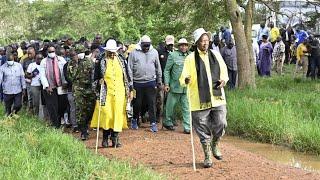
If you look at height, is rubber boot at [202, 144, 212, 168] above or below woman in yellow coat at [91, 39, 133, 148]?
below

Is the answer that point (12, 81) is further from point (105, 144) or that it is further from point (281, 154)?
point (281, 154)

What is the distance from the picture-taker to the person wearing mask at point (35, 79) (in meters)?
12.7

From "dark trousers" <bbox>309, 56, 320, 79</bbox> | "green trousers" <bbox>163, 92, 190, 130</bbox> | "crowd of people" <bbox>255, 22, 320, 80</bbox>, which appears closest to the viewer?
"green trousers" <bbox>163, 92, 190, 130</bbox>

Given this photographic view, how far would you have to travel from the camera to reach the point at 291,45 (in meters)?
22.8

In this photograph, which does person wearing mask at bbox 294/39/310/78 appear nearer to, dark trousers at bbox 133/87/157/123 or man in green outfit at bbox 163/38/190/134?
man in green outfit at bbox 163/38/190/134

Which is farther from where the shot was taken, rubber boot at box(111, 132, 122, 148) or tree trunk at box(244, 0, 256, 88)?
tree trunk at box(244, 0, 256, 88)

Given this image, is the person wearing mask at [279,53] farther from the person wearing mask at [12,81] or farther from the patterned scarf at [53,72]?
the patterned scarf at [53,72]

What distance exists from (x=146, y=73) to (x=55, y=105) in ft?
6.88

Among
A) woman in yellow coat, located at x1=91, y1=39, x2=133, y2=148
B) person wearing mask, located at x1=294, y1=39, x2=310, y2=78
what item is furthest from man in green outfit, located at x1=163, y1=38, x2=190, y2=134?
person wearing mask, located at x1=294, y1=39, x2=310, y2=78

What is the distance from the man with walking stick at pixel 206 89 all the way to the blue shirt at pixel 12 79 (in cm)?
570

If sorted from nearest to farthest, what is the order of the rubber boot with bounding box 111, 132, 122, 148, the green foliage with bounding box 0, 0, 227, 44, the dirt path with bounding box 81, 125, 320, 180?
the dirt path with bounding box 81, 125, 320, 180 < the rubber boot with bounding box 111, 132, 122, 148 < the green foliage with bounding box 0, 0, 227, 44

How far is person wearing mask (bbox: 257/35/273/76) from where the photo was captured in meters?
20.4

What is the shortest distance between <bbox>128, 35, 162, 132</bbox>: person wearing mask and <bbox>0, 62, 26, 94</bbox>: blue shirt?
2976 millimetres

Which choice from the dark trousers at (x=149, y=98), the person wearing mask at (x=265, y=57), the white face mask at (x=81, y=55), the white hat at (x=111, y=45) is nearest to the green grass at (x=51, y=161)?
the white hat at (x=111, y=45)
